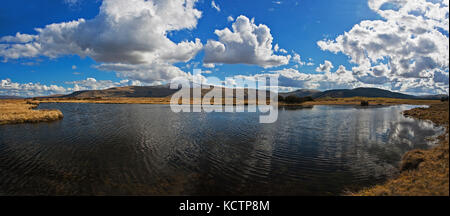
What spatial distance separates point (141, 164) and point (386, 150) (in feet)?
77.6

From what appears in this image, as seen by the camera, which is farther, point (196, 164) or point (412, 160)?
point (196, 164)

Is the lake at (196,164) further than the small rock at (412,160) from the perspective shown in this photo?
No

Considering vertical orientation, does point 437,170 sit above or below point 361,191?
above

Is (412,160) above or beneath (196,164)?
above

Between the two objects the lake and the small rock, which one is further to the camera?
the small rock

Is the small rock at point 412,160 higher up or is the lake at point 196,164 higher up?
the small rock at point 412,160

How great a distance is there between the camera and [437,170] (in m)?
10.1

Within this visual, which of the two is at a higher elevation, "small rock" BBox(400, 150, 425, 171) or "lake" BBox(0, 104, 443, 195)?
Answer: "small rock" BBox(400, 150, 425, 171)
